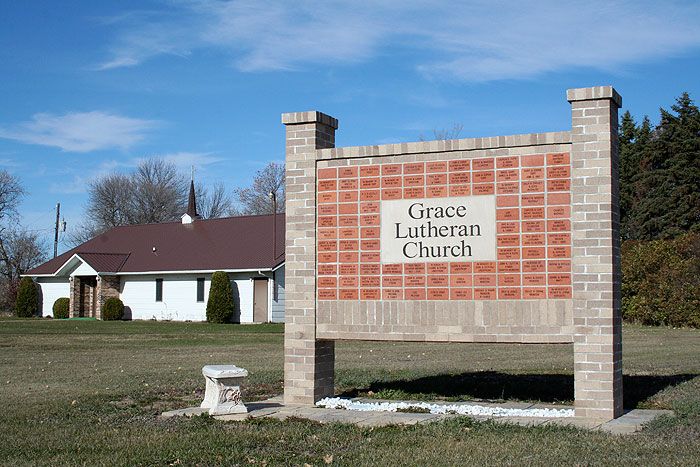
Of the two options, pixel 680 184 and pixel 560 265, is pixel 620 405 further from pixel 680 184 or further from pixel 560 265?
pixel 680 184

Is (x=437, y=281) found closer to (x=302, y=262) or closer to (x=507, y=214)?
(x=507, y=214)

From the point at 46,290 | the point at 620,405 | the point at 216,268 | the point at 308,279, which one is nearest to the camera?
the point at 620,405

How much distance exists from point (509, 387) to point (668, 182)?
124ft

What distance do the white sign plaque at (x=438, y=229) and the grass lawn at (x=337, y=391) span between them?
2.13 meters

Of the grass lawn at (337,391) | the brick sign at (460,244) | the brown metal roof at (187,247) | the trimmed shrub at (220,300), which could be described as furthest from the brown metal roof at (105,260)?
the brick sign at (460,244)

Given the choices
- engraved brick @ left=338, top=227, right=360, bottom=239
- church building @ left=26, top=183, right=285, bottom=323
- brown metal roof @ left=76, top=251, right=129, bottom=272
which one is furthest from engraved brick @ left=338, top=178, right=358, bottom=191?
brown metal roof @ left=76, top=251, right=129, bottom=272

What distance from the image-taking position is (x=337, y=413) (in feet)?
33.7

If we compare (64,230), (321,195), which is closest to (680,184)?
(321,195)

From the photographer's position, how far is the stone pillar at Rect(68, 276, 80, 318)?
143 ft

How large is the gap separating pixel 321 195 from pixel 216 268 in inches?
1102

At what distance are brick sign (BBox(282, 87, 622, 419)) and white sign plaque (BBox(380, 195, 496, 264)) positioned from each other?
0.04 feet

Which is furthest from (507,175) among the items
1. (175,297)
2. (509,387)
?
(175,297)

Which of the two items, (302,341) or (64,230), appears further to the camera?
(64,230)

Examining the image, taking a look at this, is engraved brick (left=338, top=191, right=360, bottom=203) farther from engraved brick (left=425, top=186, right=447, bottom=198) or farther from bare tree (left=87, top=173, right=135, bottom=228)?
bare tree (left=87, top=173, right=135, bottom=228)
